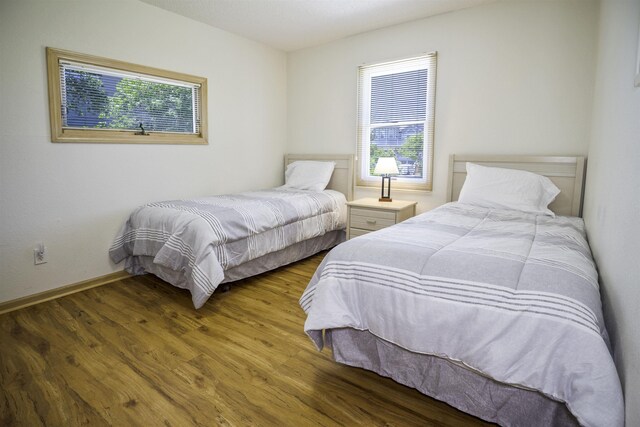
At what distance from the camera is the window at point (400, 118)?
3518 mm

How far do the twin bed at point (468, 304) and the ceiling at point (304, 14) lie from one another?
1886mm

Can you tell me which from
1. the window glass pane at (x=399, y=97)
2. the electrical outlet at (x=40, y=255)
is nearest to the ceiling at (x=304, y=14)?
the window glass pane at (x=399, y=97)

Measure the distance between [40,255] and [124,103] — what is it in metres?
1.42

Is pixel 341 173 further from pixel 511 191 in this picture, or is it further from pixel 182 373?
pixel 182 373

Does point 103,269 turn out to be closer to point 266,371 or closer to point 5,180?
point 5,180

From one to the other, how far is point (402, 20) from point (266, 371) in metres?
3.39

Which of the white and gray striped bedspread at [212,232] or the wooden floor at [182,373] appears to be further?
the white and gray striped bedspread at [212,232]

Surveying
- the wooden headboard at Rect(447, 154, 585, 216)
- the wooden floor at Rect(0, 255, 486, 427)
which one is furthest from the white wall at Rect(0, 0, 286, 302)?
the wooden headboard at Rect(447, 154, 585, 216)

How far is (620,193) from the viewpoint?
4.61 ft

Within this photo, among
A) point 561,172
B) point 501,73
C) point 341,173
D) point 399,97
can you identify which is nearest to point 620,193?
point 561,172

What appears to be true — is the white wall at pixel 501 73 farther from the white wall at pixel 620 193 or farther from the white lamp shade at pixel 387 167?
the white wall at pixel 620 193

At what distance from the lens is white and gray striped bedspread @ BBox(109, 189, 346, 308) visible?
7.98 ft

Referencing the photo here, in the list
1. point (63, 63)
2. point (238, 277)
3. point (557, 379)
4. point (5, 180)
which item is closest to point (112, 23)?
point (63, 63)

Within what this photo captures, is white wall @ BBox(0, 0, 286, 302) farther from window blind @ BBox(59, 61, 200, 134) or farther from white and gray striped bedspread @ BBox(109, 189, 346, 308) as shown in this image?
white and gray striped bedspread @ BBox(109, 189, 346, 308)
